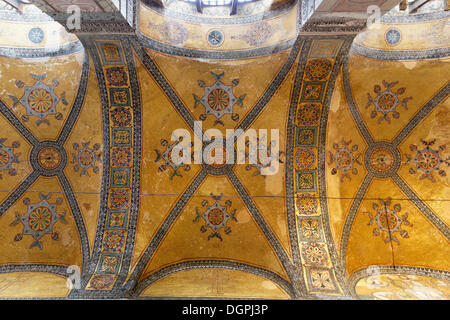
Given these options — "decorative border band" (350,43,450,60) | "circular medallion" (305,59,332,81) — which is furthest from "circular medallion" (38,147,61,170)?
"decorative border band" (350,43,450,60)

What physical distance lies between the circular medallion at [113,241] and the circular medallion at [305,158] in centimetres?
483

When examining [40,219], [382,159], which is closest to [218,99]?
[382,159]

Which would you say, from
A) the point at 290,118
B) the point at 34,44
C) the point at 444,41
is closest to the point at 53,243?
the point at 34,44

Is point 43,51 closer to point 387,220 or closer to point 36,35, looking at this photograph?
point 36,35

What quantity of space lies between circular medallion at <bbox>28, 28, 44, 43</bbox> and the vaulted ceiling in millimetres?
83

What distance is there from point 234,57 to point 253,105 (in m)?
1.23

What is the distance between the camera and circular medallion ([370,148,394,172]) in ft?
23.1

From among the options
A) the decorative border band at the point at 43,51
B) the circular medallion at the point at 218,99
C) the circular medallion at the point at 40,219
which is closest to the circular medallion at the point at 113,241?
the circular medallion at the point at 40,219

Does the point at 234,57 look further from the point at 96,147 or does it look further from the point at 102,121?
the point at 96,147

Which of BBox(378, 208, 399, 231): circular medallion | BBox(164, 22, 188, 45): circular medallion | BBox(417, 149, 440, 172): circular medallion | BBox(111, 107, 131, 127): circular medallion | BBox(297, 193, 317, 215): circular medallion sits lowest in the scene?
BBox(378, 208, 399, 231): circular medallion

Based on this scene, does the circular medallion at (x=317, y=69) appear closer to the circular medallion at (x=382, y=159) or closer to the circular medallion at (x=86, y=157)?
the circular medallion at (x=382, y=159)

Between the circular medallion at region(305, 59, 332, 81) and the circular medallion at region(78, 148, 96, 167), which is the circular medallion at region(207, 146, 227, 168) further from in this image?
the circular medallion at region(78, 148, 96, 167)

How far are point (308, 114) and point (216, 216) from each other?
3514 mm

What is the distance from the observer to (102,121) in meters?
6.90
